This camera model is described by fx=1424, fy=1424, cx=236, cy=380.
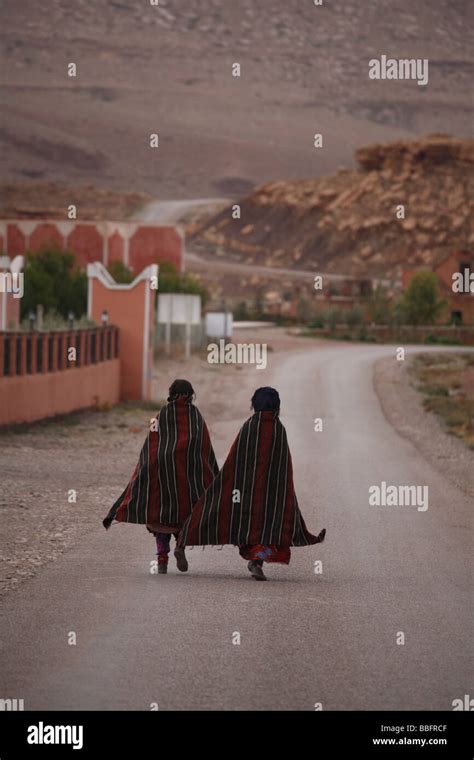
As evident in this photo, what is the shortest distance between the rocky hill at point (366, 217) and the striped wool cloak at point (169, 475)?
107209 mm

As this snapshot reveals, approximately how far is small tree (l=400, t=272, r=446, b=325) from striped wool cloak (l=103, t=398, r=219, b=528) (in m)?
67.2

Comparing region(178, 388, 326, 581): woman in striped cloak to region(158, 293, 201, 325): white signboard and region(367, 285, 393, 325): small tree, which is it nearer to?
region(158, 293, 201, 325): white signboard

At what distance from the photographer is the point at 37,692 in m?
7.49

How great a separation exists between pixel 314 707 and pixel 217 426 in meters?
23.1

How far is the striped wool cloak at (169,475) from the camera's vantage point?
11.2 m

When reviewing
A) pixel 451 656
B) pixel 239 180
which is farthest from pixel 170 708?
pixel 239 180

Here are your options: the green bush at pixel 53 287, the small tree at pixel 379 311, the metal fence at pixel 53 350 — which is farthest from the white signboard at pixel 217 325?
the metal fence at pixel 53 350

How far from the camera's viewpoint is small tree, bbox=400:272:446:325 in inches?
3059

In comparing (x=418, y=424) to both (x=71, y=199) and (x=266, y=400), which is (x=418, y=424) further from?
(x=71, y=199)

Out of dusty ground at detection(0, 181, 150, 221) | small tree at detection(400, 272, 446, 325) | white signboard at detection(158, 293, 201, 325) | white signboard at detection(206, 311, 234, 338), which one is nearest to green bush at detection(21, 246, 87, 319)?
white signboard at detection(158, 293, 201, 325)

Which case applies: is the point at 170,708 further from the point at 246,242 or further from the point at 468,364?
the point at 246,242

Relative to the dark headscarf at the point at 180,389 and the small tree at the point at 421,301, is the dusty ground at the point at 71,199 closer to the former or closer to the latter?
the small tree at the point at 421,301

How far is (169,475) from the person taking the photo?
443 inches

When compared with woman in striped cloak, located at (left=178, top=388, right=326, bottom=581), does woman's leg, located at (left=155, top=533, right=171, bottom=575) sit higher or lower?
lower
